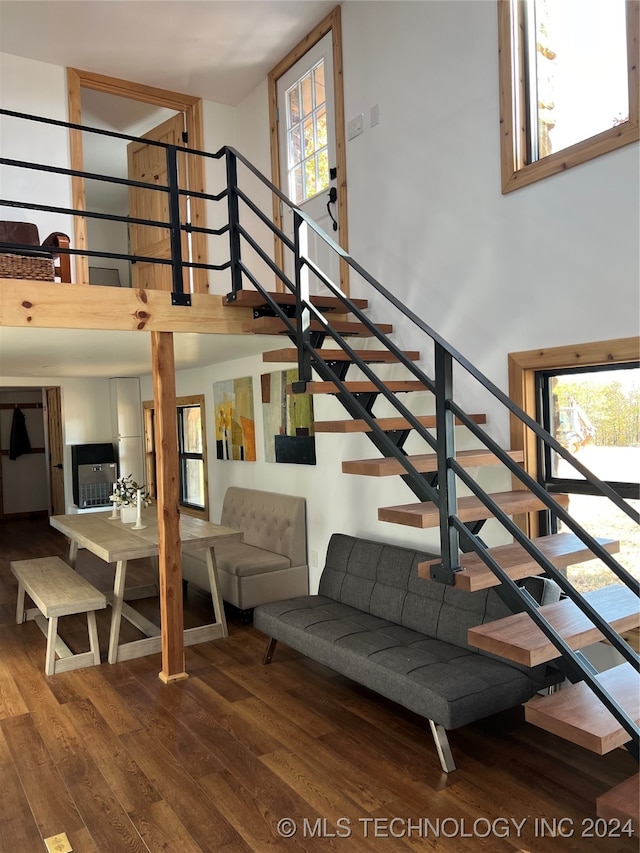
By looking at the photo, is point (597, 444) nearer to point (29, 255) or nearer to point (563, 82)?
point (563, 82)

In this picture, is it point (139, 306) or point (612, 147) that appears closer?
point (612, 147)

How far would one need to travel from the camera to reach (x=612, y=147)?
9.20ft

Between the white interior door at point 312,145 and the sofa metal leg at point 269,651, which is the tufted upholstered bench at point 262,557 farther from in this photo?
the white interior door at point 312,145

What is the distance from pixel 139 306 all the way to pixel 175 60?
2739 mm

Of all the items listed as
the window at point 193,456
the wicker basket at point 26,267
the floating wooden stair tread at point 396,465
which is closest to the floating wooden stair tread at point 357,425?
the floating wooden stair tread at point 396,465

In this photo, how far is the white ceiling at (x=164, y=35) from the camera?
4512mm

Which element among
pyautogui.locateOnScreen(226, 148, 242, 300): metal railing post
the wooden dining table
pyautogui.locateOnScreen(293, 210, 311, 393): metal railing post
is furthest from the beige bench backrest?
pyautogui.locateOnScreen(293, 210, 311, 393): metal railing post

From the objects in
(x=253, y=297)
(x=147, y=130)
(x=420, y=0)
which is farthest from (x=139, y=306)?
(x=147, y=130)

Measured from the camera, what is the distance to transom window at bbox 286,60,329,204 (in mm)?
4816

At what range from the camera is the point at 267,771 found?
109 inches

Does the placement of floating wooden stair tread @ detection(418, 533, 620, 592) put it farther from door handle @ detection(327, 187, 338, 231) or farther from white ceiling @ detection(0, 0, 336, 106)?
white ceiling @ detection(0, 0, 336, 106)

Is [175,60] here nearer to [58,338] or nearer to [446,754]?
[58,338]

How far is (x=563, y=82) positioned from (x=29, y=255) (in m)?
3.00

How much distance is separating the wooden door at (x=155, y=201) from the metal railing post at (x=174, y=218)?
2197 millimetres
